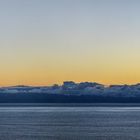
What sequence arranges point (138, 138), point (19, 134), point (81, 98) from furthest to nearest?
point (81, 98) → point (19, 134) → point (138, 138)

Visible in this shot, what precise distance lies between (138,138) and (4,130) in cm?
1694

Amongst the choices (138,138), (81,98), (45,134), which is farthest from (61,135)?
(81,98)

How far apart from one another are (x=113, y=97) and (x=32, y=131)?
12206cm

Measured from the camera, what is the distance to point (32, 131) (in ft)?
241

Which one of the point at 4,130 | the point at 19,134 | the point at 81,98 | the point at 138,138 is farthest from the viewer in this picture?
the point at 81,98

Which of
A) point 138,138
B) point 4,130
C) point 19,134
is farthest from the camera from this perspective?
point 4,130

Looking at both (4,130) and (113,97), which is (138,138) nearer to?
(4,130)

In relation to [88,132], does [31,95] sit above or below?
above

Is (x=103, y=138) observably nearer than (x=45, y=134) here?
Yes

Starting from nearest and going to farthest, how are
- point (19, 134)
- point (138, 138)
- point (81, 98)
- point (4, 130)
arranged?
point (138, 138)
point (19, 134)
point (4, 130)
point (81, 98)

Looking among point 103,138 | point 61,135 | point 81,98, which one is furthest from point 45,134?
point 81,98

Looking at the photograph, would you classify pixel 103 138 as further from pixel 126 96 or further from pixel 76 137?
pixel 126 96

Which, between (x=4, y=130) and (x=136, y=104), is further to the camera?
(x=136, y=104)

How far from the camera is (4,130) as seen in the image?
2997 inches
